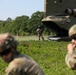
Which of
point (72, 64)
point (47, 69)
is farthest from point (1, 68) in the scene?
point (72, 64)

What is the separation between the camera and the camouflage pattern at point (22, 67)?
3551 millimetres

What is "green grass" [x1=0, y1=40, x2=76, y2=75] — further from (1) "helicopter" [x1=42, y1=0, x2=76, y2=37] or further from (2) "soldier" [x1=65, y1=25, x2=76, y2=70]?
(1) "helicopter" [x1=42, y1=0, x2=76, y2=37]

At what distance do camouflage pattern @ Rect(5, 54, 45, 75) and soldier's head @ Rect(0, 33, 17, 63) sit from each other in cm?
8

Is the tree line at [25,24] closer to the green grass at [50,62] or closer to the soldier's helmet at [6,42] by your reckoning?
the green grass at [50,62]

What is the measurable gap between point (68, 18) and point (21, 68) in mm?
24875

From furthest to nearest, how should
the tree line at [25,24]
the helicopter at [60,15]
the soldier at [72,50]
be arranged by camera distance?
the tree line at [25,24] → the helicopter at [60,15] → the soldier at [72,50]

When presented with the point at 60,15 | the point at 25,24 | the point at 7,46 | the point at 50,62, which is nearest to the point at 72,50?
the point at 7,46

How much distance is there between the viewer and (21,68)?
3574 millimetres

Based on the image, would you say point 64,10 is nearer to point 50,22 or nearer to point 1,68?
point 50,22

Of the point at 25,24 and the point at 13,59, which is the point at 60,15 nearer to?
the point at 13,59

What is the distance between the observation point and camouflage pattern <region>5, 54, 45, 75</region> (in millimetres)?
3551

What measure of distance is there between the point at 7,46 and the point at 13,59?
0.16m

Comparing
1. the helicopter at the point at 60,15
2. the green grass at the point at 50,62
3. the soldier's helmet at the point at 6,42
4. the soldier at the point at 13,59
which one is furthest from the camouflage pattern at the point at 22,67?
the helicopter at the point at 60,15

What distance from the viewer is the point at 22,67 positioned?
358 cm
